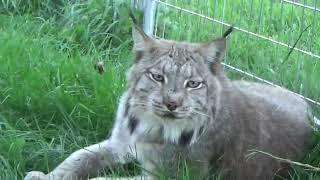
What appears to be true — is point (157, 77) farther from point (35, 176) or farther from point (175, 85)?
point (35, 176)

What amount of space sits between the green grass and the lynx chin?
141 millimetres

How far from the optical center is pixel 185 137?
4.07 metres

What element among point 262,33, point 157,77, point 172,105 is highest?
point 262,33

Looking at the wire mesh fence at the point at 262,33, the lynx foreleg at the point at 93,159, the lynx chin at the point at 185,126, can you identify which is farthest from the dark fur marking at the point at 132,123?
the wire mesh fence at the point at 262,33

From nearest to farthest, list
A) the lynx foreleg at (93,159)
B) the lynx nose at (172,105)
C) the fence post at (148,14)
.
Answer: the lynx nose at (172,105), the lynx foreleg at (93,159), the fence post at (148,14)

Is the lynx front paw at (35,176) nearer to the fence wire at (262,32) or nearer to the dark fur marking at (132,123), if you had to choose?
the dark fur marking at (132,123)

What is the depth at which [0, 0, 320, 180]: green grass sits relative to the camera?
4469 millimetres

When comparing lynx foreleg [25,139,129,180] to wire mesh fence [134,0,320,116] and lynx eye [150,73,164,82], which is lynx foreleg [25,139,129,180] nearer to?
lynx eye [150,73,164,82]

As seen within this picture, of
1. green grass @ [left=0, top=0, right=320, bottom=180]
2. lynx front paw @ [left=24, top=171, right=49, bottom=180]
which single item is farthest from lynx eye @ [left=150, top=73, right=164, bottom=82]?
lynx front paw @ [left=24, top=171, right=49, bottom=180]

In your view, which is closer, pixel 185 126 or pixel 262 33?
pixel 185 126

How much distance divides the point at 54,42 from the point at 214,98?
2.17 meters

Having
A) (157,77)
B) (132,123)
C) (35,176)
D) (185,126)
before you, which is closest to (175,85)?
(157,77)

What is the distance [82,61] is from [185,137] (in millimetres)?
1515

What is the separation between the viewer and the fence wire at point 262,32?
16.9 ft
